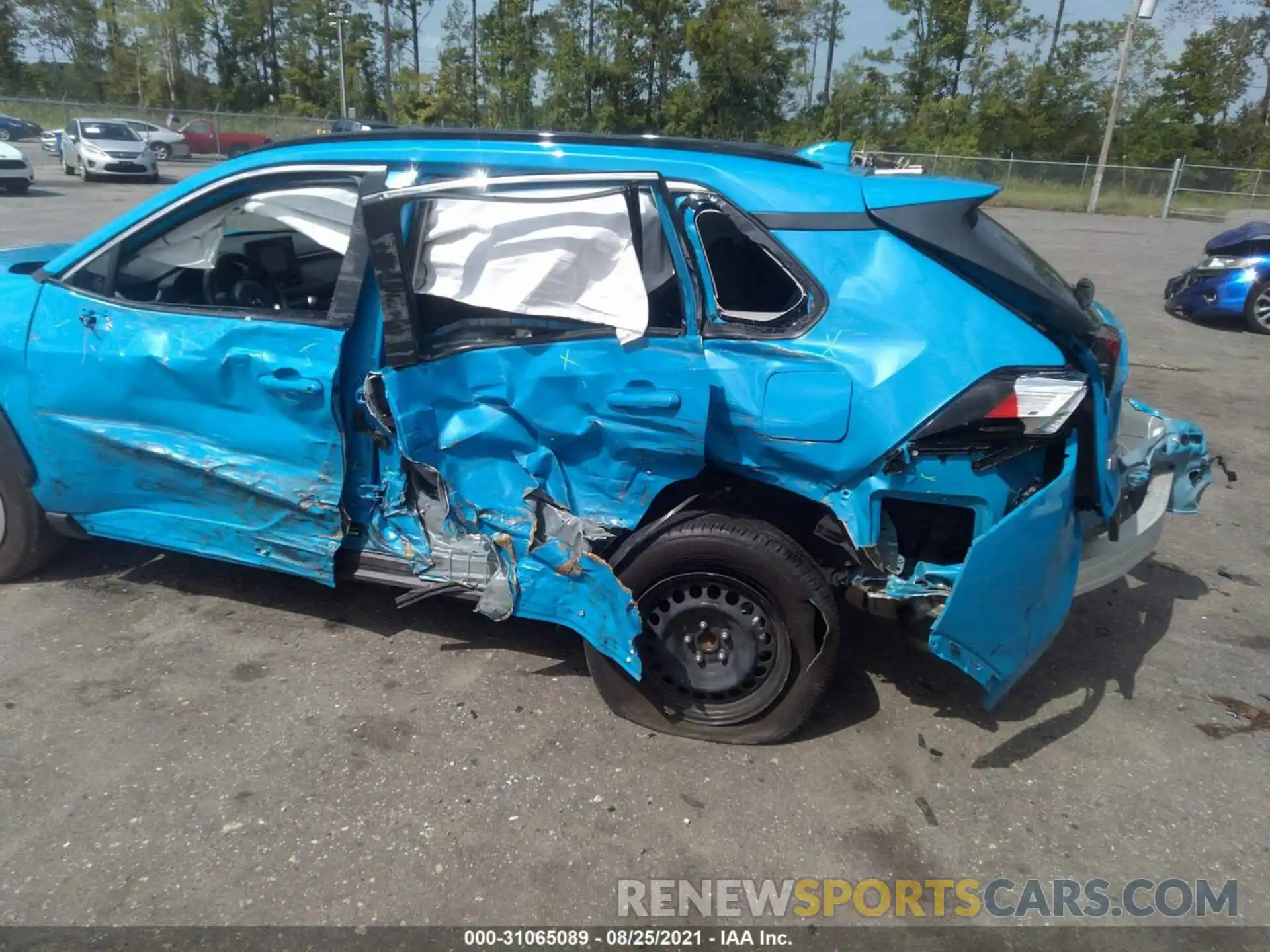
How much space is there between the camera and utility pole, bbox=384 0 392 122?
51969 mm

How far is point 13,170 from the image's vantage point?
20312mm

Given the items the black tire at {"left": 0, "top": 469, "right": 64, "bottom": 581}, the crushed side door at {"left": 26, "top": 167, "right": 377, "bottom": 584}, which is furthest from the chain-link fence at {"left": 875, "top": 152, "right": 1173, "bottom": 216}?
the black tire at {"left": 0, "top": 469, "right": 64, "bottom": 581}

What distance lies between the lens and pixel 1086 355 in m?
2.99

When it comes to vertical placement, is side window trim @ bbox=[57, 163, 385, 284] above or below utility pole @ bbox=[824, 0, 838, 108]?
below

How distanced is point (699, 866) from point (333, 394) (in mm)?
2041

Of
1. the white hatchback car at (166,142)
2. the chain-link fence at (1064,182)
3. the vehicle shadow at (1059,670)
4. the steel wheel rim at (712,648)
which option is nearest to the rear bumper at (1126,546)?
the vehicle shadow at (1059,670)

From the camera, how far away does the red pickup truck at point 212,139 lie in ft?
123

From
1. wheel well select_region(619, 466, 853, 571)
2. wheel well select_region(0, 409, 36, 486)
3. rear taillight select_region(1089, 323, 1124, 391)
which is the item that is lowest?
wheel well select_region(0, 409, 36, 486)

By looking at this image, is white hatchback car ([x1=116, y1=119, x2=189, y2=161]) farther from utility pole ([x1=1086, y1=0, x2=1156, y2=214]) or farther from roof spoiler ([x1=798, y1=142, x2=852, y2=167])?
roof spoiler ([x1=798, y1=142, x2=852, y2=167])

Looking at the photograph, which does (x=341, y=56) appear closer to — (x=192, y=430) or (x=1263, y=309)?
(x=1263, y=309)

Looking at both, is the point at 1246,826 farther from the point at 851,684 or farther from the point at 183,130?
the point at 183,130
